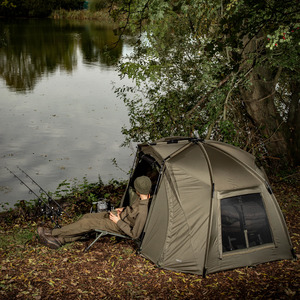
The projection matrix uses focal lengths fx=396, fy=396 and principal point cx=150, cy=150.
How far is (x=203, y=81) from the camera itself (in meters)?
8.70

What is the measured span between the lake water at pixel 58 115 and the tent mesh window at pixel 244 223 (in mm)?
4649

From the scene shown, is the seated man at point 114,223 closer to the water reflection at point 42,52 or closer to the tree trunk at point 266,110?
the tree trunk at point 266,110

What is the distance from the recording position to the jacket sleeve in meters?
5.72

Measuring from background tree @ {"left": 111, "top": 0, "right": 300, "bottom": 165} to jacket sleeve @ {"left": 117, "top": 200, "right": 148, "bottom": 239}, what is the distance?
363 cm

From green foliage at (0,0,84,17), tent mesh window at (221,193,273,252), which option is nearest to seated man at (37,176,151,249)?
tent mesh window at (221,193,273,252)

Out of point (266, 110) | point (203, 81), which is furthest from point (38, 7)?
point (203, 81)

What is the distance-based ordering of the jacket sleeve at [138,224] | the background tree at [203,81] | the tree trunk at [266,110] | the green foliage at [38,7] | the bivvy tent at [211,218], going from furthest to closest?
the green foliage at [38,7]
the tree trunk at [266,110]
the background tree at [203,81]
the jacket sleeve at [138,224]
the bivvy tent at [211,218]

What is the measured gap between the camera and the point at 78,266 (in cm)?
556

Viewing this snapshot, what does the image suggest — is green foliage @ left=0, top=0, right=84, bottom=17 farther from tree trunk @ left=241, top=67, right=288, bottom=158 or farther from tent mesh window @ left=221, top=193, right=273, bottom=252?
tent mesh window @ left=221, top=193, right=273, bottom=252

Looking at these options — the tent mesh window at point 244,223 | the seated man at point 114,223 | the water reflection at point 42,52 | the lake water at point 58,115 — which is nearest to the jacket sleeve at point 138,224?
the seated man at point 114,223

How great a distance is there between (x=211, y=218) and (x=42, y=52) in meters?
28.0

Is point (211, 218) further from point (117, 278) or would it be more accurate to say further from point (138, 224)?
point (117, 278)

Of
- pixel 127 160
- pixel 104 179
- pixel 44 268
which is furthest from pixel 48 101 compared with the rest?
pixel 44 268

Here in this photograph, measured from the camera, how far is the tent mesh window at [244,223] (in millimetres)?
5398
